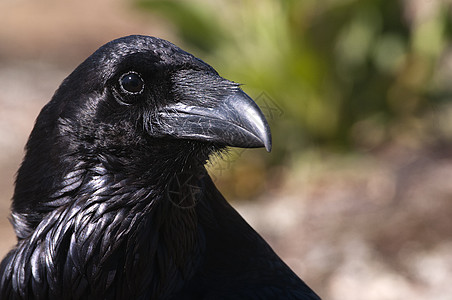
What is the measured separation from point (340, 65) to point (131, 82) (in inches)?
199

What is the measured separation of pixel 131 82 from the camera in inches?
82.7

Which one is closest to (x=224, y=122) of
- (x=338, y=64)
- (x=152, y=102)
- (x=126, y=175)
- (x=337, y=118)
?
(x=152, y=102)

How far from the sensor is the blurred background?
18.5 feet

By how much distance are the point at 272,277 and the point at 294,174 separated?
4.20m

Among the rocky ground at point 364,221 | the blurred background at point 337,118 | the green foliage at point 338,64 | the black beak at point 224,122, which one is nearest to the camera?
the black beak at point 224,122

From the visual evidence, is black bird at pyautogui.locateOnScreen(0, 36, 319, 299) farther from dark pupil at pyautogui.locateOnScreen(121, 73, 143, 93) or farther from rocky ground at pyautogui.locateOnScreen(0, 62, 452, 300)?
rocky ground at pyautogui.locateOnScreen(0, 62, 452, 300)

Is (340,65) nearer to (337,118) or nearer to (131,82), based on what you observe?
(337,118)

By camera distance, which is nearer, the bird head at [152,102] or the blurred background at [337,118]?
the bird head at [152,102]

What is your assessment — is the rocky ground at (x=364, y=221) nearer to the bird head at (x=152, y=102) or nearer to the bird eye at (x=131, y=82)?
the bird head at (x=152, y=102)

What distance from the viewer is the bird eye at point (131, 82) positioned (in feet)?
6.87

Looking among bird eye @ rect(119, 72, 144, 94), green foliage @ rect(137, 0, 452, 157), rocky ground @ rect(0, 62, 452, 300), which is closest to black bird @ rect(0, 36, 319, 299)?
bird eye @ rect(119, 72, 144, 94)

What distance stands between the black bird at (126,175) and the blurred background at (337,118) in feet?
10.4

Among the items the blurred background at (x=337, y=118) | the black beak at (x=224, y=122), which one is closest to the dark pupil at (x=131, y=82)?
the black beak at (x=224, y=122)

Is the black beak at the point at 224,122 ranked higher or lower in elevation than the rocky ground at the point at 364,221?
lower
